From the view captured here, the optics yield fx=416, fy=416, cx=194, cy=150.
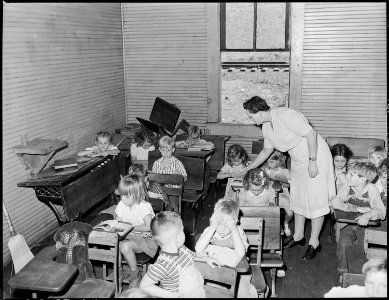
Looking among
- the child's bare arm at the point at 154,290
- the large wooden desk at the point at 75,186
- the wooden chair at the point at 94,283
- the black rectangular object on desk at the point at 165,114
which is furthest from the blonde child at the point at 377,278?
the black rectangular object on desk at the point at 165,114

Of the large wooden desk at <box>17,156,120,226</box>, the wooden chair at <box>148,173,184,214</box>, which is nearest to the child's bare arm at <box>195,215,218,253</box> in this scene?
the wooden chair at <box>148,173,184,214</box>

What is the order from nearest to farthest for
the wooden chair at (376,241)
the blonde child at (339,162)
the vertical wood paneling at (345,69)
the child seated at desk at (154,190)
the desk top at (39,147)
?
the wooden chair at (376,241) → the child seated at desk at (154,190) → the desk top at (39,147) → the blonde child at (339,162) → the vertical wood paneling at (345,69)

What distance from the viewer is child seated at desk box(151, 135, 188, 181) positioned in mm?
6898

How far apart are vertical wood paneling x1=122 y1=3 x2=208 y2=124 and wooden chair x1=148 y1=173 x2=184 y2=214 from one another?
12.6 feet

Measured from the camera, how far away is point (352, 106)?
9133 millimetres

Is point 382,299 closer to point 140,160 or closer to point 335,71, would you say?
point 140,160

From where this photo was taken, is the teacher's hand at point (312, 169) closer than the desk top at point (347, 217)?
No

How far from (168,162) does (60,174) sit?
1751 millimetres

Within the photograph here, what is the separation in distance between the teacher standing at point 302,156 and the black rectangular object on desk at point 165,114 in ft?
13.2

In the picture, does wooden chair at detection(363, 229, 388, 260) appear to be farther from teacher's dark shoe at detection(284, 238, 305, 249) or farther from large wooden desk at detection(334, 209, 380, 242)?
teacher's dark shoe at detection(284, 238, 305, 249)

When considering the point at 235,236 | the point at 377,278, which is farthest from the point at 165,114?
the point at 377,278

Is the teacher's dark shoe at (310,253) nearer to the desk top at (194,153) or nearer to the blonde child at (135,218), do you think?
the blonde child at (135,218)

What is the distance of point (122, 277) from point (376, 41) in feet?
23.3

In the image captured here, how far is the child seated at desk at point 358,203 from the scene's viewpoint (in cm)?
481
